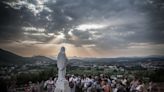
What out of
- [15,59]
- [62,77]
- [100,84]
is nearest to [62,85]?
[62,77]

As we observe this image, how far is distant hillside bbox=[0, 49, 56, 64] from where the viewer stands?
39.6 feet

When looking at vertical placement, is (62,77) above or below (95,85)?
above

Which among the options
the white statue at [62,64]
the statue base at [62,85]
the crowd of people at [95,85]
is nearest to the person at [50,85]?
the crowd of people at [95,85]

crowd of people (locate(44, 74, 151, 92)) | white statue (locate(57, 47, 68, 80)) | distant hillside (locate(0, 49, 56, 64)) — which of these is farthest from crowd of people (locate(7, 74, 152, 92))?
distant hillside (locate(0, 49, 56, 64))

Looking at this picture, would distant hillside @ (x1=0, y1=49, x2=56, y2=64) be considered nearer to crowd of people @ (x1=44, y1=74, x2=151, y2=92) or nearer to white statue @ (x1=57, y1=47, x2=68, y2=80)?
crowd of people @ (x1=44, y1=74, x2=151, y2=92)

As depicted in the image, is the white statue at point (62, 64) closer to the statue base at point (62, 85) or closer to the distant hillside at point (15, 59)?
the statue base at point (62, 85)

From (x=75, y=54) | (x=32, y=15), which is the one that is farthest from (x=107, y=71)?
(x=32, y=15)

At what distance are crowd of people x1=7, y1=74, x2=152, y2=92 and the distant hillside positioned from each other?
970mm

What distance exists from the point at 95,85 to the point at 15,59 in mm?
3256

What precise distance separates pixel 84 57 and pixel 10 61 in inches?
89.2

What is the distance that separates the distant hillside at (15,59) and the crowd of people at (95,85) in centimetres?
97

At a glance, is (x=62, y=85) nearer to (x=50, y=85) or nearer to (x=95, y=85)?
(x=95, y=85)

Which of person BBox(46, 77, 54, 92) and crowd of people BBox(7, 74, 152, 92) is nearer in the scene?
crowd of people BBox(7, 74, 152, 92)

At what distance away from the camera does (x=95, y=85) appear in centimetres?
1004
